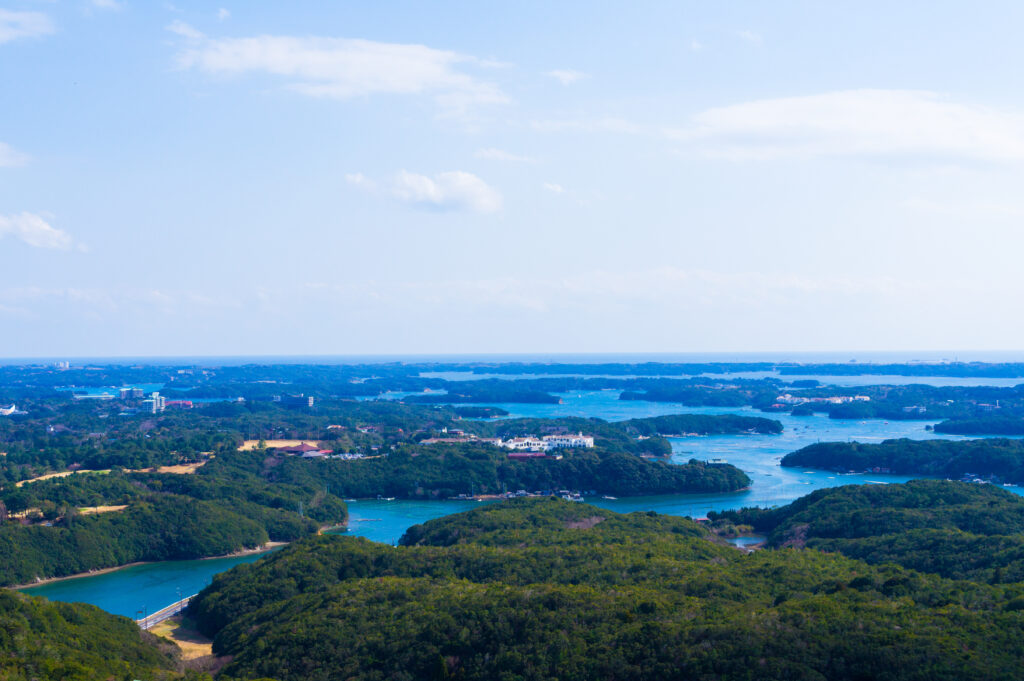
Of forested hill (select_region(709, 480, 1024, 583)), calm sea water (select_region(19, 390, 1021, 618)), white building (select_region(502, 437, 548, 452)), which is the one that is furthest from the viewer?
white building (select_region(502, 437, 548, 452))

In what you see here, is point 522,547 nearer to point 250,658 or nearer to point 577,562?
point 577,562

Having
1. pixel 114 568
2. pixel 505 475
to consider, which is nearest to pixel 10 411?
pixel 505 475

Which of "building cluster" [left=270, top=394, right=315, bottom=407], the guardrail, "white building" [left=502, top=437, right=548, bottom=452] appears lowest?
the guardrail

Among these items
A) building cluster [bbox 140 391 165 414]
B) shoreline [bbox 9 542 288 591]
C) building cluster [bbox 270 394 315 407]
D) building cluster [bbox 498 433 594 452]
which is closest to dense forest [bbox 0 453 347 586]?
shoreline [bbox 9 542 288 591]

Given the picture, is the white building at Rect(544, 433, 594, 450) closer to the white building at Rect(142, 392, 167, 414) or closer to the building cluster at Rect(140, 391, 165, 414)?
the building cluster at Rect(140, 391, 165, 414)

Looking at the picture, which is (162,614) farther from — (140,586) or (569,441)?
(569,441)

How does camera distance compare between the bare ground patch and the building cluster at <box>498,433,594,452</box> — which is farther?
the building cluster at <box>498,433,594,452</box>

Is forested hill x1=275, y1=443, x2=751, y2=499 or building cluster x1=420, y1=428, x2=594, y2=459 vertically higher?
building cluster x1=420, y1=428, x2=594, y2=459
